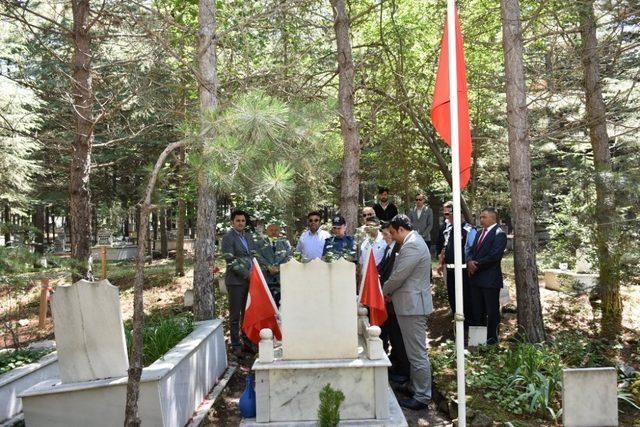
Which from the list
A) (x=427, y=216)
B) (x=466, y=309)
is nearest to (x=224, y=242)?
(x=466, y=309)

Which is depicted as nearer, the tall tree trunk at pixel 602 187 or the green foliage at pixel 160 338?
the green foliage at pixel 160 338

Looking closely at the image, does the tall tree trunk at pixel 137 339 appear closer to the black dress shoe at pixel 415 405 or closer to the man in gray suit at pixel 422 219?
the black dress shoe at pixel 415 405

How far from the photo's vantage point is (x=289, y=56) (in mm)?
11188

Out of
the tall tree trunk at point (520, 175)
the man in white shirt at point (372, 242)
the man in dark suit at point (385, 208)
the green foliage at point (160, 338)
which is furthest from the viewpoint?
the man in dark suit at point (385, 208)

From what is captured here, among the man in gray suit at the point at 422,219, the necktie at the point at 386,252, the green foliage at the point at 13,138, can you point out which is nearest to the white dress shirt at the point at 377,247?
the necktie at the point at 386,252

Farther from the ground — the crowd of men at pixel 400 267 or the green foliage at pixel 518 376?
the crowd of men at pixel 400 267

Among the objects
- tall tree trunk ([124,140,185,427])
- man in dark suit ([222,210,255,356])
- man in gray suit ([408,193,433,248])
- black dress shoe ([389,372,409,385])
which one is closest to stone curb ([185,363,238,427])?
man in dark suit ([222,210,255,356])

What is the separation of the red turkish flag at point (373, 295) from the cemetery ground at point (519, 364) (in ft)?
3.19

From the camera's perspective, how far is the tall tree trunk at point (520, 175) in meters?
7.21

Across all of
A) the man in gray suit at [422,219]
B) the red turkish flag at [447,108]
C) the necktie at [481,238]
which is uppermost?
the red turkish flag at [447,108]

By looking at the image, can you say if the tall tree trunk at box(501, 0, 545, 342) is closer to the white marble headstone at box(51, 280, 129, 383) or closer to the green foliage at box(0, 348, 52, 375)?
the white marble headstone at box(51, 280, 129, 383)

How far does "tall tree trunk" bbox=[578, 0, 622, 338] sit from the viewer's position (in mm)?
7137

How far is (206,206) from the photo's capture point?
760 cm

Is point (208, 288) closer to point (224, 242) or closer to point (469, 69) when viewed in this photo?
point (224, 242)
